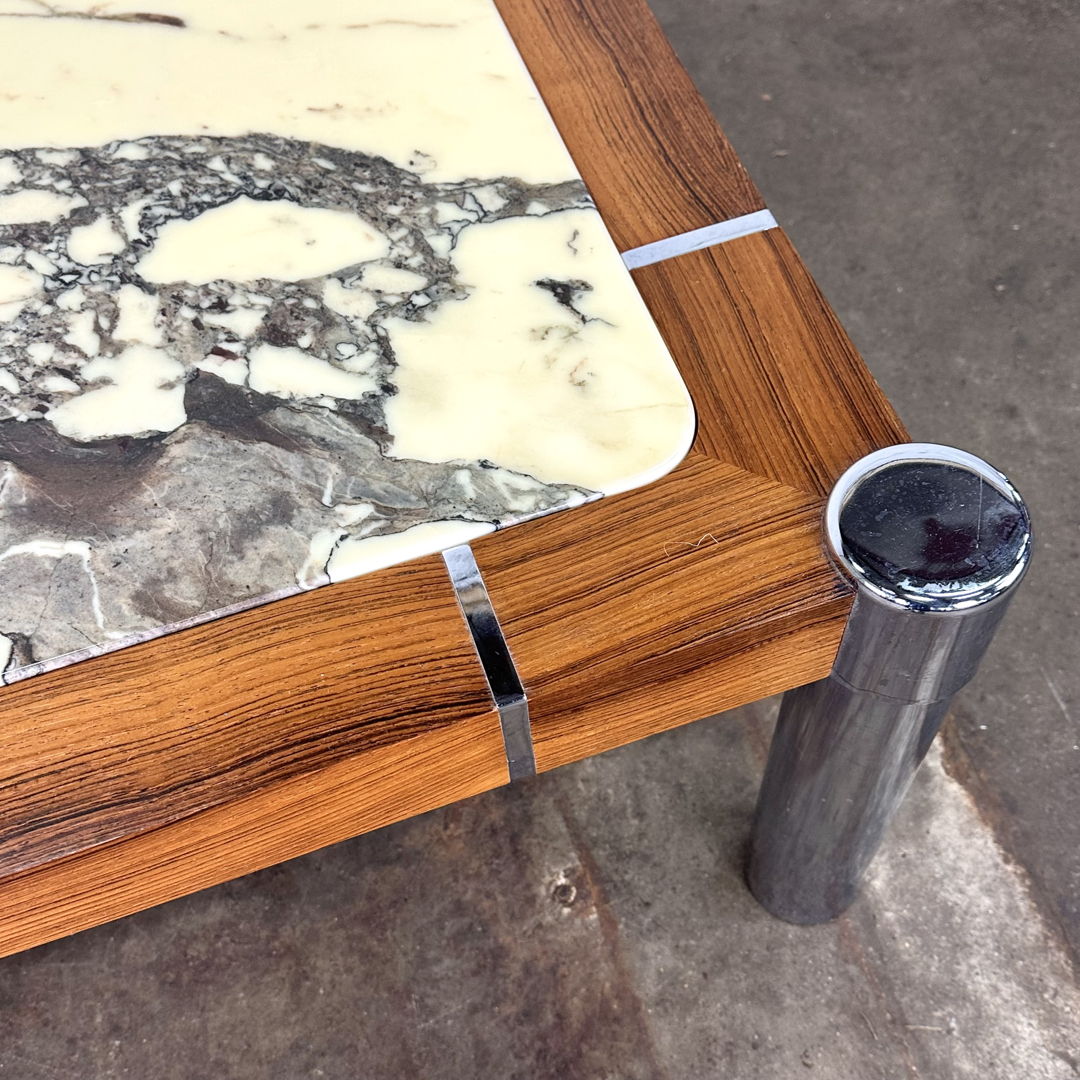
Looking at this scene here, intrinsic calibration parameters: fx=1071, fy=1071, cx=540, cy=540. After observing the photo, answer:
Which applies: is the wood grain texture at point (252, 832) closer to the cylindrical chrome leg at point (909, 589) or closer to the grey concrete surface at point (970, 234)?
the cylindrical chrome leg at point (909, 589)

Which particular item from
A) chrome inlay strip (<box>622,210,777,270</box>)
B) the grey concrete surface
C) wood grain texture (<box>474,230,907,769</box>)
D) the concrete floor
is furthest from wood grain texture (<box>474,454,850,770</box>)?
the grey concrete surface

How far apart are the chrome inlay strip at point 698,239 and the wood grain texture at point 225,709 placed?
0.30 meters

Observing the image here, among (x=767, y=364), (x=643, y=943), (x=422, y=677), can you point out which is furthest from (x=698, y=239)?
(x=643, y=943)

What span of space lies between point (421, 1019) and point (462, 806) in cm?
21

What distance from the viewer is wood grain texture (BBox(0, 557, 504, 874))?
55cm

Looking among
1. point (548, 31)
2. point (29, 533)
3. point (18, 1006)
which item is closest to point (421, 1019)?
point (18, 1006)

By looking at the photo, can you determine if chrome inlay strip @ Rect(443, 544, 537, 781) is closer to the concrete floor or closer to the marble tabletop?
the marble tabletop

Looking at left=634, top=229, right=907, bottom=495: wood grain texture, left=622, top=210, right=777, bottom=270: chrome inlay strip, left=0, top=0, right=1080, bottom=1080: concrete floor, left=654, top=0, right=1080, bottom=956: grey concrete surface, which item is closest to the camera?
left=634, top=229, right=907, bottom=495: wood grain texture

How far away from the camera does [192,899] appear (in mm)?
1072

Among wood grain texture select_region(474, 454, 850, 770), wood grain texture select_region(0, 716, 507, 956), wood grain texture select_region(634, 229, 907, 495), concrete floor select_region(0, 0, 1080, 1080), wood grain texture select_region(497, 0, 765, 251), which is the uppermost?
wood grain texture select_region(497, 0, 765, 251)

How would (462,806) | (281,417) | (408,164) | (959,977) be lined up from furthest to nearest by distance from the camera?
(462,806)
(959,977)
(408,164)
(281,417)

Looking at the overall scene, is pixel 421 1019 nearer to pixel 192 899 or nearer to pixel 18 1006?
pixel 192 899

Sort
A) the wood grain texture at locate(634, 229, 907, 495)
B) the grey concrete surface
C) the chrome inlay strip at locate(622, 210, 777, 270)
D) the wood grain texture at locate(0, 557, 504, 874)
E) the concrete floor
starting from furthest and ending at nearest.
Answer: the grey concrete surface < the concrete floor < the chrome inlay strip at locate(622, 210, 777, 270) < the wood grain texture at locate(634, 229, 907, 495) < the wood grain texture at locate(0, 557, 504, 874)

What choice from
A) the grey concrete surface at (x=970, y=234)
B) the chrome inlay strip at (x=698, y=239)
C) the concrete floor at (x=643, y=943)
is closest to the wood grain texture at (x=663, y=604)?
the chrome inlay strip at (x=698, y=239)
